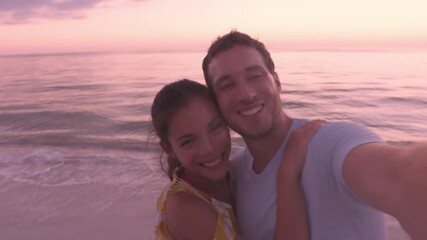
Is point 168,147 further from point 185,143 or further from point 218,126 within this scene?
point 218,126

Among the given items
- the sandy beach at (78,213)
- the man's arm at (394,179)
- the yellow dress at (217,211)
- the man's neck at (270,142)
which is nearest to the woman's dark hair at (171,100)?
the yellow dress at (217,211)

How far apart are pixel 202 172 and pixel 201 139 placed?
0.24 meters

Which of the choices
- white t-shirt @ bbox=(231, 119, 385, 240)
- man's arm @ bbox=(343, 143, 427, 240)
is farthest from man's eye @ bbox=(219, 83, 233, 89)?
man's arm @ bbox=(343, 143, 427, 240)

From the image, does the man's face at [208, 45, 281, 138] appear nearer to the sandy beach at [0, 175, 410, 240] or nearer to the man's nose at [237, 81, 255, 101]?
the man's nose at [237, 81, 255, 101]

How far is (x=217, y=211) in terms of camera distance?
91.7 inches

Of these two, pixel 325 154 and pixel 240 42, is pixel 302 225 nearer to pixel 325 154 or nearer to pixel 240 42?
pixel 325 154

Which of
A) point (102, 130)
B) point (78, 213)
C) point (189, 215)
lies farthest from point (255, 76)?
point (102, 130)

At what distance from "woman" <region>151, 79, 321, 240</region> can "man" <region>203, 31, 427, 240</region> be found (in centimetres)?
9

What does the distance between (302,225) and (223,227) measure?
539 millimetres

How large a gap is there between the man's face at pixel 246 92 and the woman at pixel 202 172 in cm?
12

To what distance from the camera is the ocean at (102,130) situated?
586cm

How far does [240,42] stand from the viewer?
2.64m

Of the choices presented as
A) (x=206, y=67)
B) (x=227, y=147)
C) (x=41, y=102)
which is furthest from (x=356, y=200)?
(x=41, y=102)

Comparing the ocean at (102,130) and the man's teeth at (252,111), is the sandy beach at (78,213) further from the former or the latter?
the man's teeth at (252,111)
